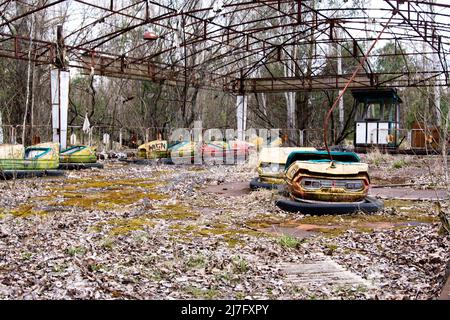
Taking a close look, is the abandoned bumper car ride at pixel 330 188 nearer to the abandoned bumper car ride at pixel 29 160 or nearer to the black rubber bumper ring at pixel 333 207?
the black rubber bumper ring at pixel 333 207

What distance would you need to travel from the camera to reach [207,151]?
16.4 metres

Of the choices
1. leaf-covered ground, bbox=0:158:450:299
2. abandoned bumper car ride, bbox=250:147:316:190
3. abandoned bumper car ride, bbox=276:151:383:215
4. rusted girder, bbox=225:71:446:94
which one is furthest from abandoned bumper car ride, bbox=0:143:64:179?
rusted girder, bbox=225:71:446:94

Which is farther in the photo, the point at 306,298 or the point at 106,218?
the point at 106,218

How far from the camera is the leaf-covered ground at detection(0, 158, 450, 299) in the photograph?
3.27 m

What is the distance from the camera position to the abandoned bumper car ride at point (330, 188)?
6.31 meters

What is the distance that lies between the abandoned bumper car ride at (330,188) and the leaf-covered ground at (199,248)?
0.22 metres

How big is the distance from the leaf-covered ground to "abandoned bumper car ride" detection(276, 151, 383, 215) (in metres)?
0.22

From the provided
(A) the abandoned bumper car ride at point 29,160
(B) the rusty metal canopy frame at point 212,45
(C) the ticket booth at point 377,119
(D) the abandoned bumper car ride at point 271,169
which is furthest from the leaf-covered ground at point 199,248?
(C) the ticket booth at point 377,119

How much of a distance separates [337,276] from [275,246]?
0.93 metres

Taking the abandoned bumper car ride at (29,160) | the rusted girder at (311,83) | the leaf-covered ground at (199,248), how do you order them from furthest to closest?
1. the rusted girder at (311,83)
2. the abandoned bumper car ride at (29,160)
3. the leaf-covered ground at (199,248)

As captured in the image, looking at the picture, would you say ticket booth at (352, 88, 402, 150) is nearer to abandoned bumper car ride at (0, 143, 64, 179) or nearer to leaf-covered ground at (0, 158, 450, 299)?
abandoned bumper car ride at (0, 143, 64, 179)

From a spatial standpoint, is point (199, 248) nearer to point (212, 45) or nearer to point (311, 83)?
point (212, 45)
